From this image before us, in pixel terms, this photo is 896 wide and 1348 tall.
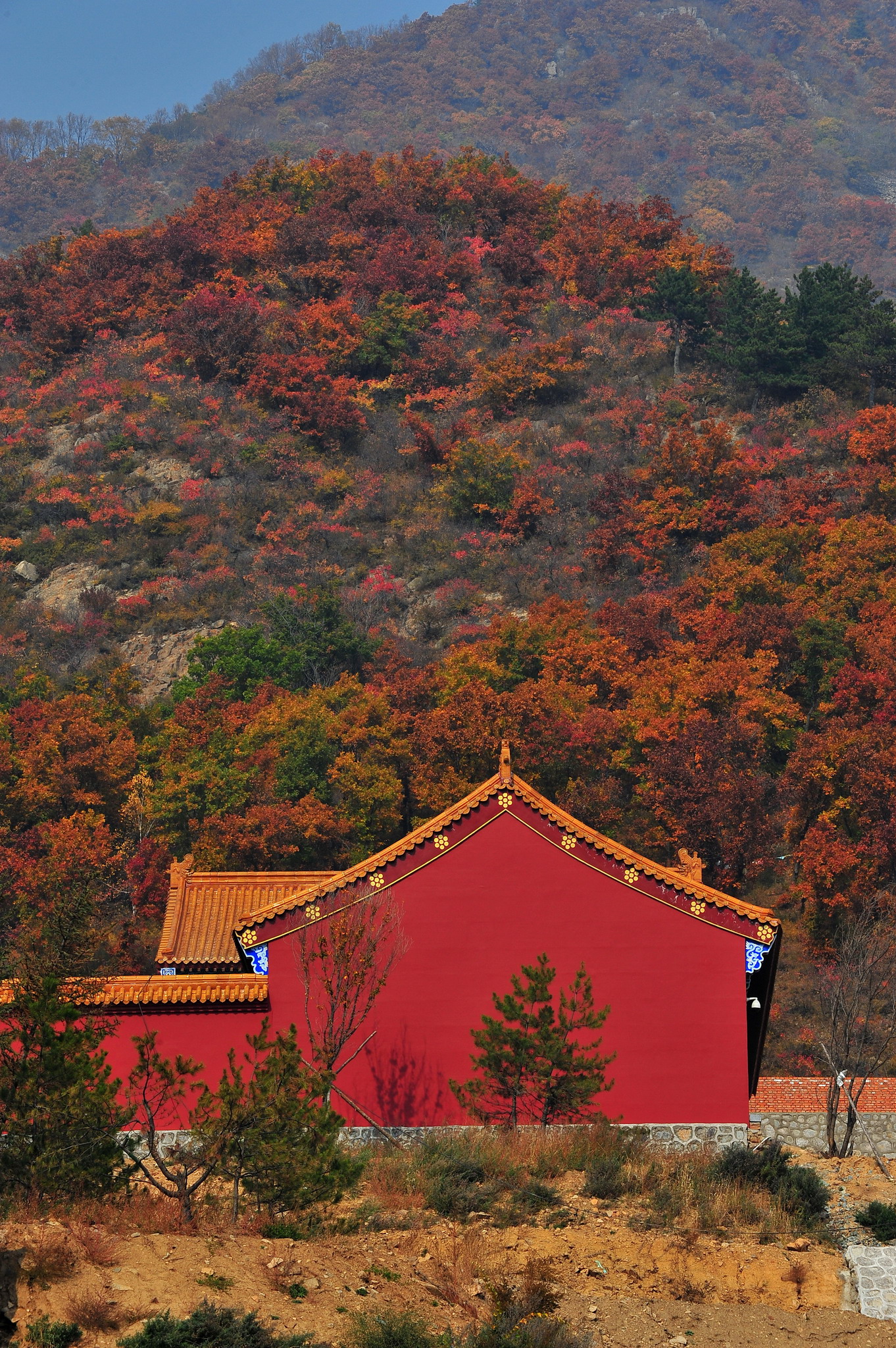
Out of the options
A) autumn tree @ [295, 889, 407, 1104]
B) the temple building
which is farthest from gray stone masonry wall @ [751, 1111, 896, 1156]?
autumn tree @ [295, 889, 407, 1104]

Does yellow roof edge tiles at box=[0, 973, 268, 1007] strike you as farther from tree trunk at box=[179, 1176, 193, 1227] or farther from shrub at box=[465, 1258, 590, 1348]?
shrub at box=[465, 1258, 590, 1348]

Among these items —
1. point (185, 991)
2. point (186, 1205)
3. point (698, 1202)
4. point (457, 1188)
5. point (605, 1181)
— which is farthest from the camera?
point (185, 991)

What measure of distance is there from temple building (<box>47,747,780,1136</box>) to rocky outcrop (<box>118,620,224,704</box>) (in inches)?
1070

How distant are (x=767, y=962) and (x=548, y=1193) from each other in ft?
18.0

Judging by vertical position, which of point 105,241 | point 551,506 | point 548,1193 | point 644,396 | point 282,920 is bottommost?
point 548,1193

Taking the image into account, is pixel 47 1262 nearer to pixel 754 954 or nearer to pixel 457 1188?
pixel 457 1188

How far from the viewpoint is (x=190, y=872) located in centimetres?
2631

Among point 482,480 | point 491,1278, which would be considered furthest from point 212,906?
point 482,480

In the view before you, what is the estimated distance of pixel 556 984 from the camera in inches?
791

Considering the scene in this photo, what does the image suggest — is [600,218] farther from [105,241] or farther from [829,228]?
[829,228]

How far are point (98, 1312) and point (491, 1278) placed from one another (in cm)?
439

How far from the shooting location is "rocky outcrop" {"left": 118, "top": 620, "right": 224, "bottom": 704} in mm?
47250

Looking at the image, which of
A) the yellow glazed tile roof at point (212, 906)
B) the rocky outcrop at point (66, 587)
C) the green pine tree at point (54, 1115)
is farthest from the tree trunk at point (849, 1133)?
the rocky outcrop at point (66, 587)

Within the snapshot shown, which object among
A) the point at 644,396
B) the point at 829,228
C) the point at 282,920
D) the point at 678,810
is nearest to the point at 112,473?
the point at 644,396
